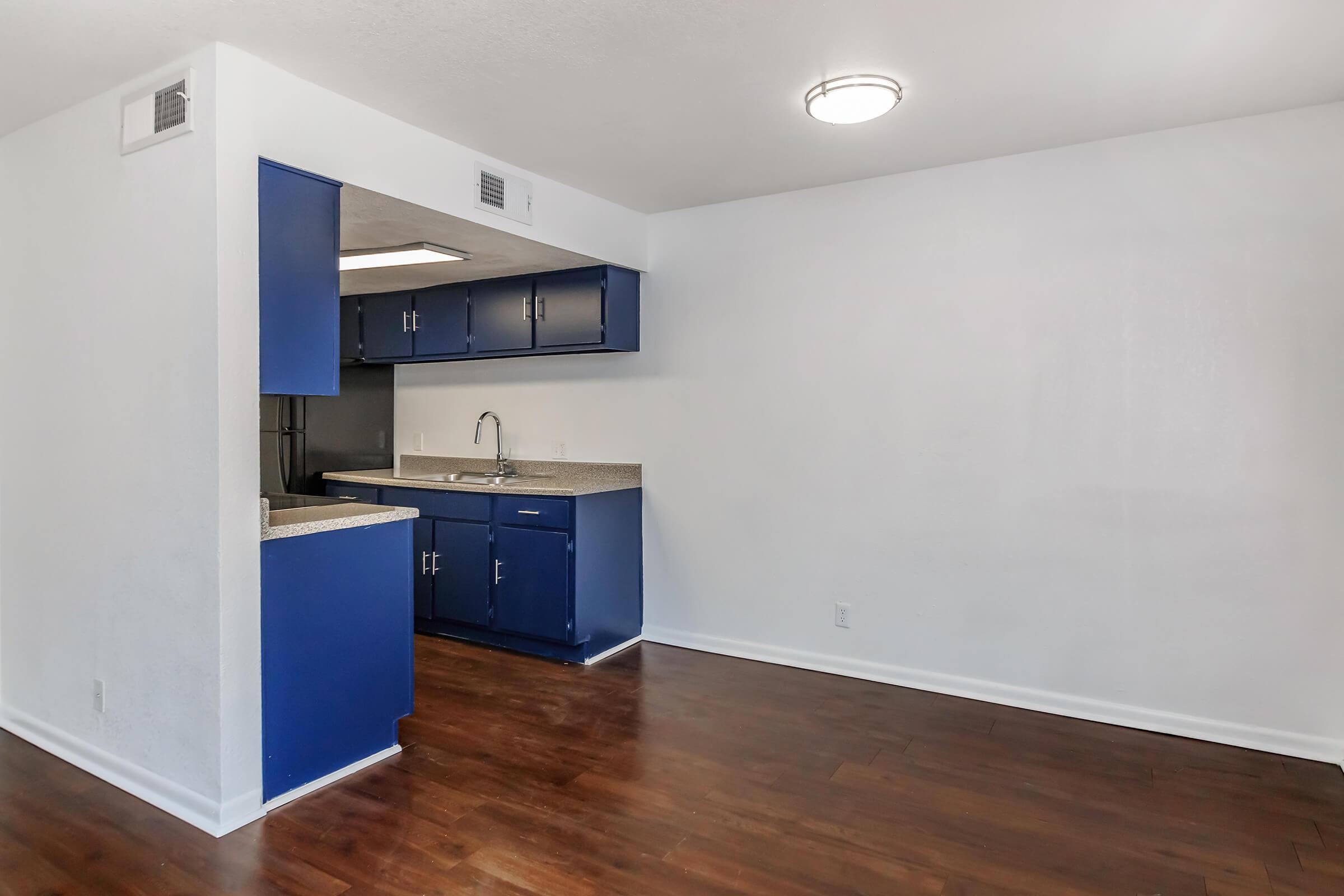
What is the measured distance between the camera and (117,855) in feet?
7.53

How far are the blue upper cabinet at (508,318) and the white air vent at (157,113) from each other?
2134 millimetres

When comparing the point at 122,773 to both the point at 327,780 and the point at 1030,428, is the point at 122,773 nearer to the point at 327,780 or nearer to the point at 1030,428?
the point at 327,780

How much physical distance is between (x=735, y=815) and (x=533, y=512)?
2063 mm

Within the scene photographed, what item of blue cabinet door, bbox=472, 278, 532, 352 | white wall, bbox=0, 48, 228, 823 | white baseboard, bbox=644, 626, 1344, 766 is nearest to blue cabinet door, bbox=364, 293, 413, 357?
blue cabinet door, bbox=472, 278, 532, 352

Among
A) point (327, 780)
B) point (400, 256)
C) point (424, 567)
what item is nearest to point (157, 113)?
point (400, 256)

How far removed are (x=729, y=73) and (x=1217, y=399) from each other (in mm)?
2312

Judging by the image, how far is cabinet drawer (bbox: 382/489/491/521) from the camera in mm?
4352

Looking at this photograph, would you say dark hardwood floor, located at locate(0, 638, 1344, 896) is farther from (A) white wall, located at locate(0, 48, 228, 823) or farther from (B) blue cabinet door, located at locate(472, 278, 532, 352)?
(B) blue cabinet door, located at locate(472, 278, 532, 352)

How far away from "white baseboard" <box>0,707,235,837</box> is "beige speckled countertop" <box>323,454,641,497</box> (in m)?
1.97

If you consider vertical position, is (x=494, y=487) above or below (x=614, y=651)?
above

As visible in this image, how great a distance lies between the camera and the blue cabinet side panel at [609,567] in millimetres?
4098

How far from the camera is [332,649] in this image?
9.15ft

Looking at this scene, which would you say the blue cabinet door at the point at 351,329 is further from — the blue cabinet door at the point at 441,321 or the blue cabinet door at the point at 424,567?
the blue cabinet door at the point at 424,567

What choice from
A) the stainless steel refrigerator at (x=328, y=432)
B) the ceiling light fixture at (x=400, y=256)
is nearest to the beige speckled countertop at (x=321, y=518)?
the ceiling light fixture at (x=400, y=256)
